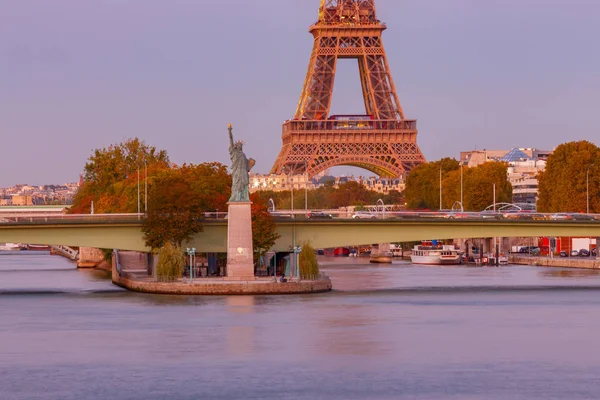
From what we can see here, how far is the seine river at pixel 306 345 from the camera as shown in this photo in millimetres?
46094

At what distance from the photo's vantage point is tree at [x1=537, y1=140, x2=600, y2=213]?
120m

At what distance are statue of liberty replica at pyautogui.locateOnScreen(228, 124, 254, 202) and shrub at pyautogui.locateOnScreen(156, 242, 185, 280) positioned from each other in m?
4.67

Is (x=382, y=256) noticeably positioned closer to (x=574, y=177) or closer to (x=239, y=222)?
(x=574, y=177)

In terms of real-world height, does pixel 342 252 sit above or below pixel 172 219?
below

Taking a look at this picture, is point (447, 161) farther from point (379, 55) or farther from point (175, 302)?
point (175, 302)

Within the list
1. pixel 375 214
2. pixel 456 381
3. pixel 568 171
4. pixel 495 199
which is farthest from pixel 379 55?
pixel 456 381

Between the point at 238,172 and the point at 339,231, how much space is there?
9174mm

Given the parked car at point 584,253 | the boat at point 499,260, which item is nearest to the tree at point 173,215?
the boat at point 499,260

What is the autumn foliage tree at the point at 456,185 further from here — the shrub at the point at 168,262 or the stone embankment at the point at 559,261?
the shrub at the point at 168,262

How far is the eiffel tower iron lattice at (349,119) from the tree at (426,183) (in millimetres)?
4532

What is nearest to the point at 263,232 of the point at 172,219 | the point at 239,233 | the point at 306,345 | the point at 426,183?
the point at 172,219

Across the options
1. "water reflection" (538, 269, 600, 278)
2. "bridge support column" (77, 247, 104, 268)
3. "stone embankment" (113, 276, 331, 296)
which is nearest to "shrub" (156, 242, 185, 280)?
"stone embankment" (113, 276, 331, 296)

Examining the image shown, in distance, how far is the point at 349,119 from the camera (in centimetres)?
16700

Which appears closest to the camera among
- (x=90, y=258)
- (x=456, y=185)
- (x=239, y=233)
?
(x=239, y=233)
